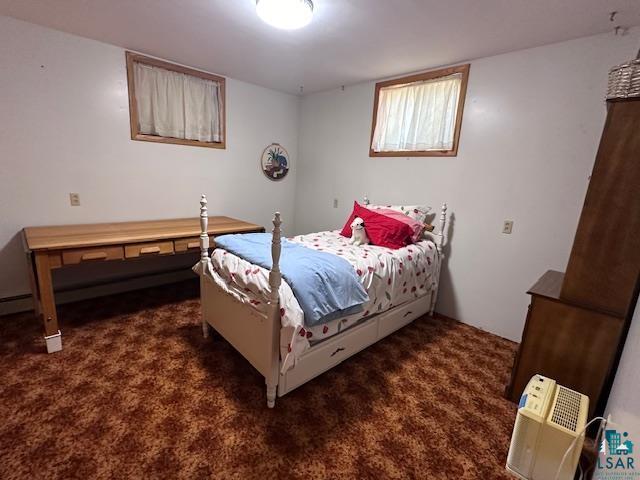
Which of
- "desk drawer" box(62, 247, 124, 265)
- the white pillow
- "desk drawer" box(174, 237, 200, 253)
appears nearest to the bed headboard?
the white pillow

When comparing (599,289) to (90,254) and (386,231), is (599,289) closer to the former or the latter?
(386,231)

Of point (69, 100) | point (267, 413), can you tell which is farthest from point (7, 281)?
point (267, 413)

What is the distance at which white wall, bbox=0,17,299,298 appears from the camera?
2.31m

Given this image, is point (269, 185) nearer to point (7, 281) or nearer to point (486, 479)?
point (7, 281)

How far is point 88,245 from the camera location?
2121mm

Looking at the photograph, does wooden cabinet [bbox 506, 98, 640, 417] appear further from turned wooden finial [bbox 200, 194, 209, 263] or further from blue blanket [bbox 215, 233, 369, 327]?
turned wooden finial [bbox 200, 194, 209, 263]

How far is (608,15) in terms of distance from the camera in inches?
69.2

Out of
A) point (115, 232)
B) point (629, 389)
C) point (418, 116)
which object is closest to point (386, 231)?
point (418, 116)

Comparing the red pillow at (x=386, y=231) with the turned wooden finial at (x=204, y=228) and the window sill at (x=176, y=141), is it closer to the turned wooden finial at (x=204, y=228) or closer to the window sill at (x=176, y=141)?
the turned wooden finial at (x=204, y=228)

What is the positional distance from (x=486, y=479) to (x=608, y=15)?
263 centimetres

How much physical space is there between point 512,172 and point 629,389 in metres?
1.71

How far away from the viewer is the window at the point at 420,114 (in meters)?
2.69

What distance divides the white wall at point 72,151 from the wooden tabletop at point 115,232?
7.2 inches

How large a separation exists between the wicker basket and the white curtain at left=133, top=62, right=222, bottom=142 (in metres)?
3.26
